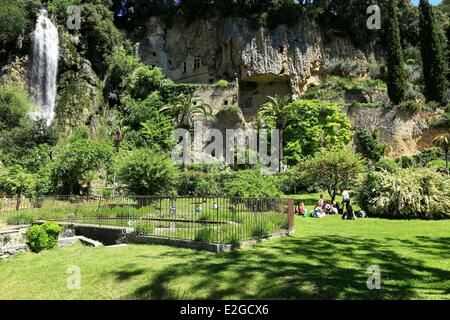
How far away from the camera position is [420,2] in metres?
41.9

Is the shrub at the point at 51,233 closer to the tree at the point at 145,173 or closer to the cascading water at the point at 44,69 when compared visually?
the tree at the point at 145,173

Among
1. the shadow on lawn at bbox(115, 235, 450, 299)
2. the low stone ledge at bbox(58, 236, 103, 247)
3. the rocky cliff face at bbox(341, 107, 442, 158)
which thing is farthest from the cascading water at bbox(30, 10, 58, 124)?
the rocky cliff face at bbox(341, 107, 442, 158)

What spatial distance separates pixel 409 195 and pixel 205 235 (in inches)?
510

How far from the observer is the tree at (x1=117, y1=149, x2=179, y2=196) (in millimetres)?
22891

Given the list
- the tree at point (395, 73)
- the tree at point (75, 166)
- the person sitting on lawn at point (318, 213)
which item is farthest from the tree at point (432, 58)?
the tree at point (75, 166)

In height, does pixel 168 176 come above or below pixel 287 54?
below

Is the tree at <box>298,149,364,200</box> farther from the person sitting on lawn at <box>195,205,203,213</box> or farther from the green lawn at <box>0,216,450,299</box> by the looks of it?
the green lawn at <box>0,216,450,299</box>

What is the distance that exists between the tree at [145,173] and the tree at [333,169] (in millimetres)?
9257

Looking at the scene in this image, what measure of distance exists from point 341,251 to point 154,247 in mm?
5576

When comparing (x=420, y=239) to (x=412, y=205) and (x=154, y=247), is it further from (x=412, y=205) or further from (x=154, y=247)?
(x=154, y=247)

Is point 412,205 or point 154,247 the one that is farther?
point 412,205

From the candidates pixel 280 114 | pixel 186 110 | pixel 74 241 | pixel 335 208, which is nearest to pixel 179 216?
pixel 74 241

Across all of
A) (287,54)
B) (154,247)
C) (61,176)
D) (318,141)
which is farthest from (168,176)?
(287,54)
